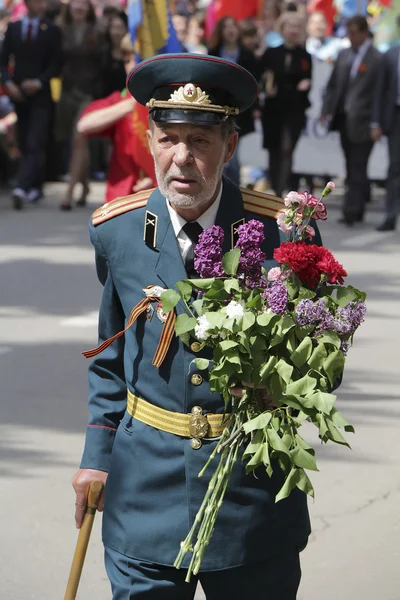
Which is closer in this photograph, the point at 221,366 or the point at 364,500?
the point at 221,366

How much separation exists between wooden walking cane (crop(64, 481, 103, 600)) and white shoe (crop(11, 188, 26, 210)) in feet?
41.1

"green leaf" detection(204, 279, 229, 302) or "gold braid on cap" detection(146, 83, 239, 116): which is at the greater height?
"gold braid on cap" detection(146, 83, 239, 116)

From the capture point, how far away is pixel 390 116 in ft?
45.5

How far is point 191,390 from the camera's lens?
10.1 feet

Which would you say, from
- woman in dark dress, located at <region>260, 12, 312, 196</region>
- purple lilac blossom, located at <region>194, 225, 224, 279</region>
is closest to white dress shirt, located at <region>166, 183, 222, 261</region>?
purple lilac blossom, located at <region>194, 225, 224, 279</region>

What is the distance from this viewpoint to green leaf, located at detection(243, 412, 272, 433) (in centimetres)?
276

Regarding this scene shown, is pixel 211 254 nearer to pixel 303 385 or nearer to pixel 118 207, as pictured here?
pixel 303 385

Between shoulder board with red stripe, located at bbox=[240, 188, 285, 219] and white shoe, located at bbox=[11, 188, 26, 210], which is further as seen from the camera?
white shoe, located at bbox=[11, 188, 26, 210]

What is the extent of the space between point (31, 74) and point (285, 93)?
2.88 metres

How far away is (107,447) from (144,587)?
38 centimetres

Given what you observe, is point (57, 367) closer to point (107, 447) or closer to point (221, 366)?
point (107, 447)

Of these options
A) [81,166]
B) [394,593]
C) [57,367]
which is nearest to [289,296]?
[394,593]

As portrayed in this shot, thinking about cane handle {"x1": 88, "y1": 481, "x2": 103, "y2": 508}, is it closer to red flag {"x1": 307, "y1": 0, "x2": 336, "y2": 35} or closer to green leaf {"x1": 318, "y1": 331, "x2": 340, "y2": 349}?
green leaf {"x1": 318, "y1": 331, "x2": 340, "y2": 349}

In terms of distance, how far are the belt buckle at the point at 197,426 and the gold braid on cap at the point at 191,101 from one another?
0.67 metres
